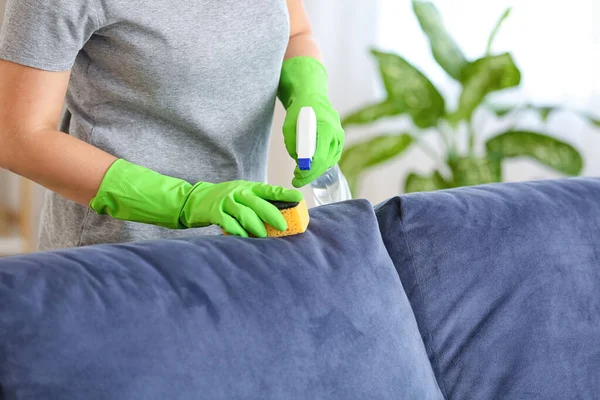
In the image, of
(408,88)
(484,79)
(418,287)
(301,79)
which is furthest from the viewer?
(408,88)

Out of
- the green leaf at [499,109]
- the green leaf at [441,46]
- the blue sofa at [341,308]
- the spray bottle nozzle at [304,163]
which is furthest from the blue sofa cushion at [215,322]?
the green leaf at [499,109]

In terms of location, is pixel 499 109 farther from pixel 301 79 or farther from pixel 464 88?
pixel 301 79

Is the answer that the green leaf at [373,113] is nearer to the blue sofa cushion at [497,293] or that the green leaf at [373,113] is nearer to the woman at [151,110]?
the woman at [151,110]

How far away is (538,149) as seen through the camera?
248 cm

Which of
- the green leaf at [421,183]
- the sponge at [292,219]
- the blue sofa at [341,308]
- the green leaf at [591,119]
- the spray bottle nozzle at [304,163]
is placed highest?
the spray bottle nozzle at [304,163]

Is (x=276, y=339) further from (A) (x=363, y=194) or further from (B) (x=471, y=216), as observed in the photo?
(A) (x=363, y=194)

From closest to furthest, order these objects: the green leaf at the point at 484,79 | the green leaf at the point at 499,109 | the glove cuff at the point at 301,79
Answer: the glove cuff at the point at 301,79 → the green leaf at the point at 484,79 → the green leaf at the point at 499,109

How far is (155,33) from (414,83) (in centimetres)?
150

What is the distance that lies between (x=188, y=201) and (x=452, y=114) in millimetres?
1621

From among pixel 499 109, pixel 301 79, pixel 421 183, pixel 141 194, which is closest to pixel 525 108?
pixel 499 109

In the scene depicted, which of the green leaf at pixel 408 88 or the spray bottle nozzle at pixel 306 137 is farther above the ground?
the spray bottle nozzle at pixel 306 137

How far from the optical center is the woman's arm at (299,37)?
1518mm

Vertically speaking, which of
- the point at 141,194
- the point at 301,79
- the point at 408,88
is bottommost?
the point at 408,88

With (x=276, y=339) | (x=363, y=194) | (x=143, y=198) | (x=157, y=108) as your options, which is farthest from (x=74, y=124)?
(x=363, y=194)
